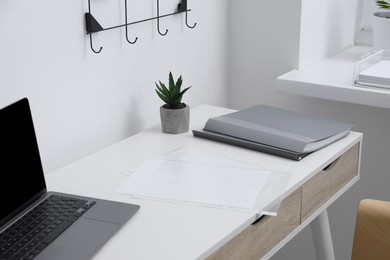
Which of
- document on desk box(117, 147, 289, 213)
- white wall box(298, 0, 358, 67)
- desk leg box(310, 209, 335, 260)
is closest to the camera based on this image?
document on desk box(117, 147, 289, 213)

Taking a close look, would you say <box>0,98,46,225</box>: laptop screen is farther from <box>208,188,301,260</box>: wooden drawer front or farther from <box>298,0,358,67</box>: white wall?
<box>298,0,358,67</box>: white wall

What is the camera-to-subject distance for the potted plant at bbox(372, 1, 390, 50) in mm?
2186

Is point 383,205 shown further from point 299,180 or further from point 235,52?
point 235,52

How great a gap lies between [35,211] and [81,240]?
0.16 m

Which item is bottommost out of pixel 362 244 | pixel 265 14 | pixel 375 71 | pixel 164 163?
pixel 362 244

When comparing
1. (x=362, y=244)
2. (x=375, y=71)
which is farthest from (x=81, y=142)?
(x=375, y=71)

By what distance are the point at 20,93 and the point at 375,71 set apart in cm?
105

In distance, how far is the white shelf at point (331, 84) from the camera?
6.39ft

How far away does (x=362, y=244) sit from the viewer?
1.45 metres

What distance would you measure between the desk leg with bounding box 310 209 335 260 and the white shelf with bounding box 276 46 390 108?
356 mm

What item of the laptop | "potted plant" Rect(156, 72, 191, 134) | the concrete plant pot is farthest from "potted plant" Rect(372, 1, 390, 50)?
the laptop

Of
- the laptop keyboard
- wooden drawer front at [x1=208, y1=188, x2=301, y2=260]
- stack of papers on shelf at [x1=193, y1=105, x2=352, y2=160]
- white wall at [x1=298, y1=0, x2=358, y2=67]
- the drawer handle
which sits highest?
white wall at [x1=298, y1=0, x2=358, y2=67]

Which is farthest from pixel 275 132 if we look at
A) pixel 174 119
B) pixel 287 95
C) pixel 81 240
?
pixel 81 240

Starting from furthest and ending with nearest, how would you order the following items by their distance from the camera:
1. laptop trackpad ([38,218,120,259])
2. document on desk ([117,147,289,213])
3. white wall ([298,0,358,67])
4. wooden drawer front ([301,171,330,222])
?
white wall ([298,0,358,67]), wooden drawer front ([301,171,330,222]), document on desk ([117,147,289,213]), laptop trackpad ([38,218,120,259])
